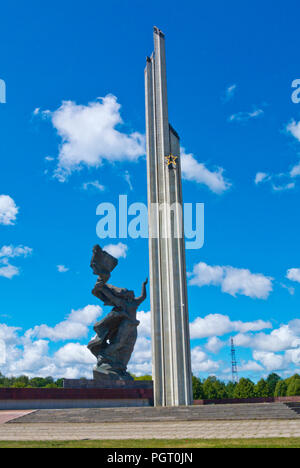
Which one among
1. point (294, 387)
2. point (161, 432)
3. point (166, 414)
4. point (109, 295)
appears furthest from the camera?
point (294, 387)

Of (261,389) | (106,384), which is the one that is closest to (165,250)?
(106,384)

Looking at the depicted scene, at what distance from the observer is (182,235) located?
22531 millimetres

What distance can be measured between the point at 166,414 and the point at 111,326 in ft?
27.3

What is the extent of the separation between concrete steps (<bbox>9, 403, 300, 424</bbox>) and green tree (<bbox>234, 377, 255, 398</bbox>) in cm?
2760

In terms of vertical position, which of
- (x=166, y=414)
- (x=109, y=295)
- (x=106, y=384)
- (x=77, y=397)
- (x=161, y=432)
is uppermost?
(x=109, y=295)

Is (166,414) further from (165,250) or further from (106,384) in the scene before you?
(165,250)

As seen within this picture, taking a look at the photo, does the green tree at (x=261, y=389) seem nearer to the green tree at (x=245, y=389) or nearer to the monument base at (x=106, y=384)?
the green tree at (x=245, y=389)

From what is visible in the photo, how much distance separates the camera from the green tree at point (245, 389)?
39625mm

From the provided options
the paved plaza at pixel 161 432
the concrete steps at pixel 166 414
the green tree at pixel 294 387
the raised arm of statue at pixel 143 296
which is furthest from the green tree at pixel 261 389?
the paved plaza at pixel 161 432

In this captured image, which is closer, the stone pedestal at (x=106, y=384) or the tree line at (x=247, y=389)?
the stone pedestal at (x=106, y=384)

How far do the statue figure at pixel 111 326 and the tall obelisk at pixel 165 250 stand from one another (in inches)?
48.6

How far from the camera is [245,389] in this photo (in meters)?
40.0
